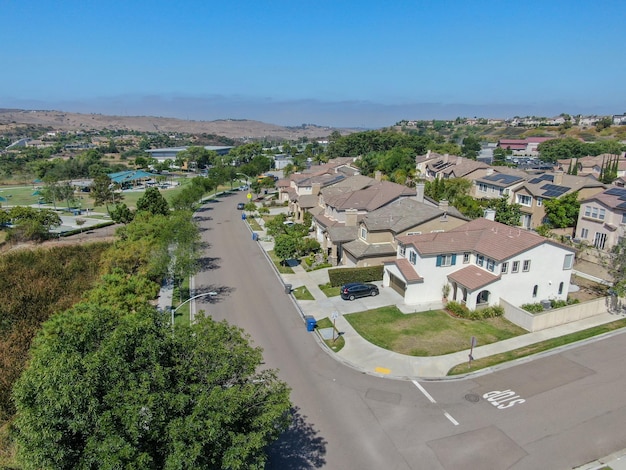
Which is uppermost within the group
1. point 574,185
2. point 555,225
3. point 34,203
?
point 574,185

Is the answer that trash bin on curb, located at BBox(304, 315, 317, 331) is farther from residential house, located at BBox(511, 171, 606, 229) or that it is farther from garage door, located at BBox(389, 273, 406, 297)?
residential house, located at BBox(511, 171, 606, 229)

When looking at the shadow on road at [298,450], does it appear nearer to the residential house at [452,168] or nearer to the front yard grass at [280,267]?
the front yard grass at [280,267]

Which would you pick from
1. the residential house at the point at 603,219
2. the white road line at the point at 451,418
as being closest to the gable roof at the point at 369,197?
the residential house at the point at 603,219

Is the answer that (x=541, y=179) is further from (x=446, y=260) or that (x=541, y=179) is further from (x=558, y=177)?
(x=446, y=260)

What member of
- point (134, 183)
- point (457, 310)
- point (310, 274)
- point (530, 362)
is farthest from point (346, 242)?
point (134, 183)

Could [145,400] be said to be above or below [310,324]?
above

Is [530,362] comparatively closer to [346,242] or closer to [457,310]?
[457,310]

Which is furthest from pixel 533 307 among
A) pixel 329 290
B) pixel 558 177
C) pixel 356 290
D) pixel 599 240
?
pixel 558 177
